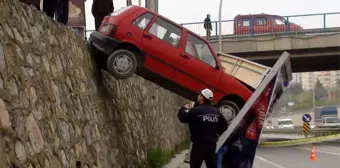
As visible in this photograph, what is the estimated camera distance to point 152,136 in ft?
49.8

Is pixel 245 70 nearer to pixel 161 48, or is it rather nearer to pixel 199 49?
pixel 199 49

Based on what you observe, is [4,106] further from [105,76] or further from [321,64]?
[321,64]

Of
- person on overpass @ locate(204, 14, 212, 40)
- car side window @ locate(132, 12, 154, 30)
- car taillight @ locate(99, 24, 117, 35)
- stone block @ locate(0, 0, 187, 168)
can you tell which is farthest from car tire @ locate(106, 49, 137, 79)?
person on overpass @ locate(204, 14, 212, 40)

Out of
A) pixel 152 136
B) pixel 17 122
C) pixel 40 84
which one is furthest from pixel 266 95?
pixel 152 136

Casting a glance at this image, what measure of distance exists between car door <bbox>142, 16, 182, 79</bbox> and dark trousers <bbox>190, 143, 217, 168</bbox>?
134 inches

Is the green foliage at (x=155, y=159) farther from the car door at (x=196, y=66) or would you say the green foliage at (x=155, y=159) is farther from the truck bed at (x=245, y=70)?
the truck bed at (x=245, y=70)

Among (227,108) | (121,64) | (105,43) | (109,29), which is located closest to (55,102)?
(121,64)

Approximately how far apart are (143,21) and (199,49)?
1.62 m

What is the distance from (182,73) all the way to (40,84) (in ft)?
16.8

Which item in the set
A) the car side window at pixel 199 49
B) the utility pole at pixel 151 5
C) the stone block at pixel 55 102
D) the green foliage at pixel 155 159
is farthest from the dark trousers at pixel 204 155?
the utility pole at pixel 151 5

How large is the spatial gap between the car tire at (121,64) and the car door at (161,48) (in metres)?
0.59

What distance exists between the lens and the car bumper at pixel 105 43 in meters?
10.4

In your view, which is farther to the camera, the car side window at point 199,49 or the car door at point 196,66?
the car side window at point 199,49

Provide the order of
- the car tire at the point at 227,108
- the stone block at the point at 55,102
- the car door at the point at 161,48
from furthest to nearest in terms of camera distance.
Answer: the car tire at the point at 227,108 → the car door at the point at 161,48 → the stone block at the point at 55,102
